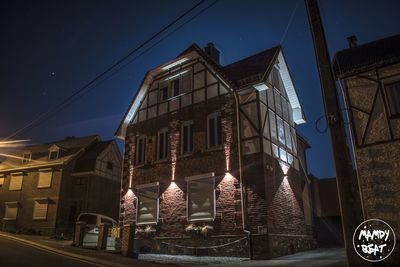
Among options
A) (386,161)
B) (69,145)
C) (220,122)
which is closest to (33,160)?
(69,145)

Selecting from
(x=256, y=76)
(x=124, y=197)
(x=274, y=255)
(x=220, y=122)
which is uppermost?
(x=256, y=76)

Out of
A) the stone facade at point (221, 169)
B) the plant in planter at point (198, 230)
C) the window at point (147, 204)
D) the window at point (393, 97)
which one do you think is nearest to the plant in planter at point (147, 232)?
the stone facade at point (221, 169)

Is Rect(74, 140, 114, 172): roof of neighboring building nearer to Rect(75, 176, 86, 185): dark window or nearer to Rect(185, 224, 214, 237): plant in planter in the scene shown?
Rect(75, 176, 86, 185): dark window

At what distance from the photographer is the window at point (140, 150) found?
65.1ft

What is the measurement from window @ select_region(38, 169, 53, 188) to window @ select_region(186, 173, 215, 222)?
776 inches

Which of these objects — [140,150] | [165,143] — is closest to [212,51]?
[165,143]

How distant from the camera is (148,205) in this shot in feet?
60.2

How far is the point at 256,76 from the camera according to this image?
1545 cm

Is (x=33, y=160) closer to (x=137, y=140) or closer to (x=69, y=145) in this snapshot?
(x=69, y=145)

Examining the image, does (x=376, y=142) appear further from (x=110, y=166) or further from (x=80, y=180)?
(x=110, y=166)

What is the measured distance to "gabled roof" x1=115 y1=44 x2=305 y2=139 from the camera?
52.9ft

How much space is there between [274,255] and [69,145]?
1079 inches

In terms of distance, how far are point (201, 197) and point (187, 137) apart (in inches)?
146

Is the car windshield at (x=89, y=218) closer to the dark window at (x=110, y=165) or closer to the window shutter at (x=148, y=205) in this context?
the window shutter at (x=148, y=205)
